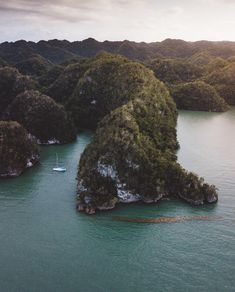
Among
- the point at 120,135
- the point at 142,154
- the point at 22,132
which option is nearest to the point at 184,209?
the point at 142,154

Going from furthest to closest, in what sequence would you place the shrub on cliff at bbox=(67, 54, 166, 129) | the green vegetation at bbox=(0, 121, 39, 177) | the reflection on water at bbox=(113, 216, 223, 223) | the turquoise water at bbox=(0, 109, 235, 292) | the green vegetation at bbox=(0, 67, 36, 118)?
the green vegetation at bbox=(0, 67, 36, 118), the shrub on cliff at bbox=(67, 54, 166, 129), the green vegetation at bbox=(0, 121, 39, 177), the reflection on water at bbox=(113, 216, 223, 223), the turquoise water at bbox=(0, 109, 235, 292)

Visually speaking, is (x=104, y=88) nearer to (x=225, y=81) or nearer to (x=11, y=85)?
(x=11, y=85)

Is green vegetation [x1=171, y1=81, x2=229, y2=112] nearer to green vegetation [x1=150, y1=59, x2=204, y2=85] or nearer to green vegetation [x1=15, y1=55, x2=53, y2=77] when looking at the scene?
green vegetation [x1=150, y1=59, x2=204, y2=85]

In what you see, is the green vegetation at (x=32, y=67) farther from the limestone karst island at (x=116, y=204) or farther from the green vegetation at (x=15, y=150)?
the green vegetation at (x=15, y=150)

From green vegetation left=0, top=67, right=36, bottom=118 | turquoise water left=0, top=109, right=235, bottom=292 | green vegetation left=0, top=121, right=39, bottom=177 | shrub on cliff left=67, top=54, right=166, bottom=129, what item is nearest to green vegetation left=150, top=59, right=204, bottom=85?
shrub on cliff left=67, top=54, right=166, bottom=129

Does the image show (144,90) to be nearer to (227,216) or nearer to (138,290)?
(227,216)

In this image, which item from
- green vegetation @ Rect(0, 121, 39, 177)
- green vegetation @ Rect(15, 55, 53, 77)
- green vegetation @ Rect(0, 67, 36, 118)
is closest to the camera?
green vegetation @ Rect(0, 121, 39, 177)

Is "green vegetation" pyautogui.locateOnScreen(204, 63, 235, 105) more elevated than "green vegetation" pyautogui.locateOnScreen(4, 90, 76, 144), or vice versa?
"green vegetation" pyautogui.locateOnScreen(204, 63, 235, 105)

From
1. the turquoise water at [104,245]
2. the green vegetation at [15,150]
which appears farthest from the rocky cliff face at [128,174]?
the green vegetation at [15,150]

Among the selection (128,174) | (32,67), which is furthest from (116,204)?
(32,67)
